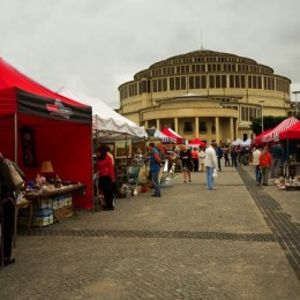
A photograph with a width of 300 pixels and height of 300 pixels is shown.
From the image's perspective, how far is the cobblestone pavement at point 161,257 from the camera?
5.61 meters

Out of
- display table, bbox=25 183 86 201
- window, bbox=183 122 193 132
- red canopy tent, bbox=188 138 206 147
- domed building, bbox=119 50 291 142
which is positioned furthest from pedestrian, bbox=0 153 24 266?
window, bbox=183 122 193 132

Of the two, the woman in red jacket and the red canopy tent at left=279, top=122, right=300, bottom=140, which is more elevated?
the red canopy tent at left=279, top=122, right=300, bottom=140

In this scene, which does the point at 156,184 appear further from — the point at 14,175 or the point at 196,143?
the point at 196,143

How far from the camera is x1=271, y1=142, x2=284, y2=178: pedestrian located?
2379 centimetres

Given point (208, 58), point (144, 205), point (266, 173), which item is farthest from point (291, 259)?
point (208, 58)

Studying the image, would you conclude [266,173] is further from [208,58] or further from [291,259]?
[208,58]

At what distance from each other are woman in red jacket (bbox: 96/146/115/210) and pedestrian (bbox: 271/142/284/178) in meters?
12.8

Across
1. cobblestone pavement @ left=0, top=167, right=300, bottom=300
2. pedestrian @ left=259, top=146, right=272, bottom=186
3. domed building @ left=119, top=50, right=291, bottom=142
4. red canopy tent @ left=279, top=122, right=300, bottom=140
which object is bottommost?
cobblestone pavement @ left=0, top=167, right=300, bottom=300

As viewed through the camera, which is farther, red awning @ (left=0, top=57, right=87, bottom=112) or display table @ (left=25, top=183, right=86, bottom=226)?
display table @ (left=25, top=183, right=86, bottom=226)

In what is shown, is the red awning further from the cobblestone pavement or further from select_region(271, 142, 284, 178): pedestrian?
select_region(271, 142, 284, 178): pedestrian

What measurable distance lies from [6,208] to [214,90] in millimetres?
118380

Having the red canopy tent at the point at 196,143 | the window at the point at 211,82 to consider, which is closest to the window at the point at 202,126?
the window at the point at 211,82

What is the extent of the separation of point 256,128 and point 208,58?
36062mm

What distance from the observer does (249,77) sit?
125375mm
